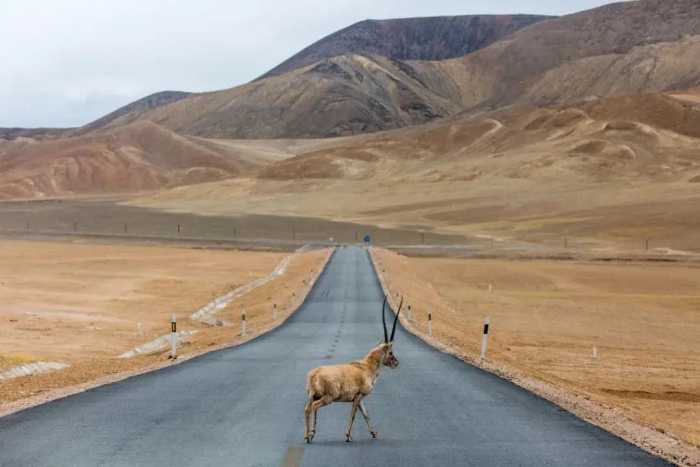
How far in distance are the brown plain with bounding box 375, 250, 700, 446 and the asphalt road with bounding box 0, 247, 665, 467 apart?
8.05 feet

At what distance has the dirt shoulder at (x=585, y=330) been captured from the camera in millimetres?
17453

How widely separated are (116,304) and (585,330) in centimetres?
2309

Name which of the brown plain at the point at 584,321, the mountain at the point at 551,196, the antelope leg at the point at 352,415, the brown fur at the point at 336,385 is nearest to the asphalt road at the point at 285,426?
the antelope leg at the point at 352,415

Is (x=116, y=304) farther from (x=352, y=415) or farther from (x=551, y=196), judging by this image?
(x=551, y=196)

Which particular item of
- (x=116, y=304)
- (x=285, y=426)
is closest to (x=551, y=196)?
(x=116, y=304)

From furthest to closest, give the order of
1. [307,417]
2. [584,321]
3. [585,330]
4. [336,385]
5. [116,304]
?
[116,304]
[584,321]
[585,330]
[307,417]
[336,385]

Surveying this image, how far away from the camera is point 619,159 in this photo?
177375 mm

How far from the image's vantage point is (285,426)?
13.1 m

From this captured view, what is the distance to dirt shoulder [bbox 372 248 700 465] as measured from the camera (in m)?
17.5

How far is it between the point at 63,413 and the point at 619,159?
173 metres

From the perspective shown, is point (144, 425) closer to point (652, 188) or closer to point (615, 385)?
point (615, 385)

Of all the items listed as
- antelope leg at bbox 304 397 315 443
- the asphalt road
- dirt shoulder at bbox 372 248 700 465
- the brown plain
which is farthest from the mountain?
antelope leg at bbox 304 397 315 443

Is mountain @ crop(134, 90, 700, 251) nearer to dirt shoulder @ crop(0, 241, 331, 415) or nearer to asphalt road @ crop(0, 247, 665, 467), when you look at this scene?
dirt shoulder @ crop(0, 241, 331, 415)

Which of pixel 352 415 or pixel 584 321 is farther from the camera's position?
pixel 584 321
